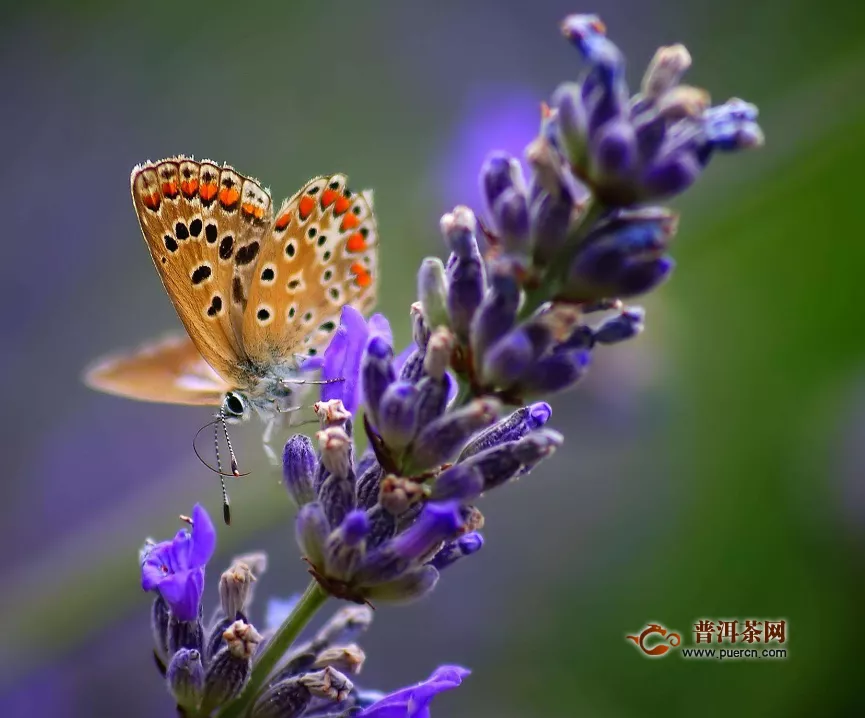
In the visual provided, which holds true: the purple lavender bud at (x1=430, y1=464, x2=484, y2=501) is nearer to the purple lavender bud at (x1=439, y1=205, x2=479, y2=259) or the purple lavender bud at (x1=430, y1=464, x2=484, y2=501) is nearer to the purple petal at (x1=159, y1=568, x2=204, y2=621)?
the purple lavender bud at (x1=439, y1=205, x2=479, y2=259)

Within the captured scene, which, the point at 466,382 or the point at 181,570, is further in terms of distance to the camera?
the point at 181,570

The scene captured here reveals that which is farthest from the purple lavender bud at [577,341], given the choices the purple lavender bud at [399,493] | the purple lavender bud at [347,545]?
the purple lavender bud at [347,545]

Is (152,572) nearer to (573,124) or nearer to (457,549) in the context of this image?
(457,549)

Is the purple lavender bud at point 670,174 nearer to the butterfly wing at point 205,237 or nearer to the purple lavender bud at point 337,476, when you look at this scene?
the purple lavender bud at point 337,476

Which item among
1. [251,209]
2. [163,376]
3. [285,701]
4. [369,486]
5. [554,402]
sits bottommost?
[285,701]

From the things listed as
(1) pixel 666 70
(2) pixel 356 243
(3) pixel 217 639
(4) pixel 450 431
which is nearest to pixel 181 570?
(3) pixel 217 639

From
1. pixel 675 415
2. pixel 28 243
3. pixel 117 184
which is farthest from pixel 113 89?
pixel 675 415

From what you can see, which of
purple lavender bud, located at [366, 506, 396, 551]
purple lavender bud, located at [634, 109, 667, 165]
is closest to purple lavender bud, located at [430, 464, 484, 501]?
purple lavender bud, located at [366, 506, 396, 551]

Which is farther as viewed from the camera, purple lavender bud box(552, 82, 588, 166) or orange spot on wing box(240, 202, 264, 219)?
orange spot on wing box(240, 202, 264, 219)
